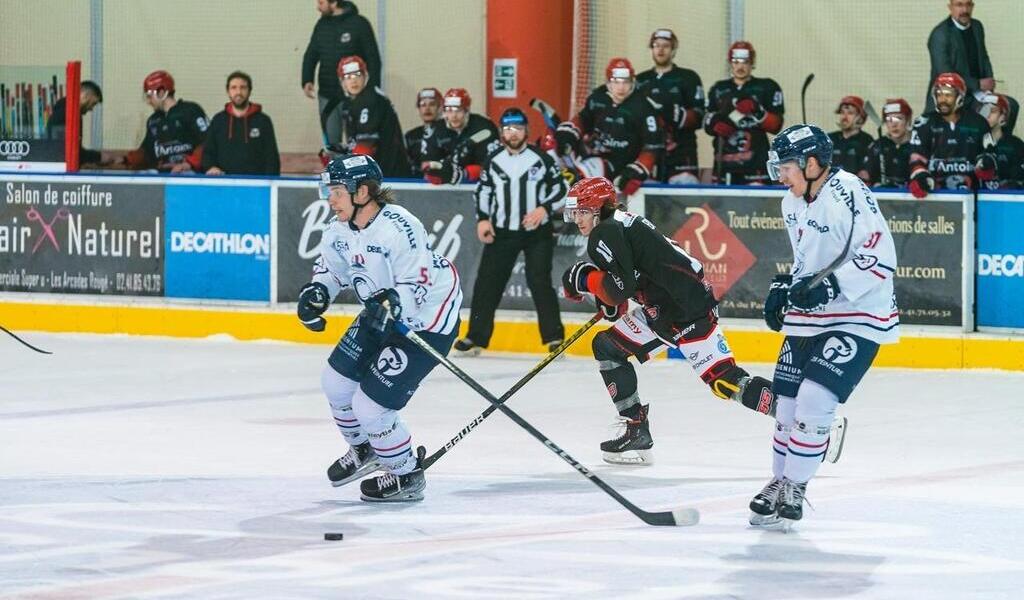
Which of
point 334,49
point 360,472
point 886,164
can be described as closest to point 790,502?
point 360,472

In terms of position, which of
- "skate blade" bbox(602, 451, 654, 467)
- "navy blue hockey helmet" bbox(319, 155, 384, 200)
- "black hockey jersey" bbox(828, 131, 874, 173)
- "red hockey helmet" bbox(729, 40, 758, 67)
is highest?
"red hockey helmet" bbox(729, 40, 758, 67)

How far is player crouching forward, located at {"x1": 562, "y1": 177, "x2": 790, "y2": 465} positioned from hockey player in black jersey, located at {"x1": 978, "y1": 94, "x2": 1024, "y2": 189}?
4262 millimetres

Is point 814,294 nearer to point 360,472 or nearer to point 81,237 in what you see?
point 360,472

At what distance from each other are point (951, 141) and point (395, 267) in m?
5.43

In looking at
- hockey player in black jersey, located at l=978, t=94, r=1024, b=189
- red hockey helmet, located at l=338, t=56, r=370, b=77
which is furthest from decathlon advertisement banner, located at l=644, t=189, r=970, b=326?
red hockey helmet, located at l=338, t=56, r=370, b=77

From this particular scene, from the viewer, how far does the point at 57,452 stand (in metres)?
8.38

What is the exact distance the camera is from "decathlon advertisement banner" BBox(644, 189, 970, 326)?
36.8 ft

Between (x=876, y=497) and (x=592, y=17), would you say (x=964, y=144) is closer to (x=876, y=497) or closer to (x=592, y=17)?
(x=592, y=17)

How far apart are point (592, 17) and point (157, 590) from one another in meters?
9.03

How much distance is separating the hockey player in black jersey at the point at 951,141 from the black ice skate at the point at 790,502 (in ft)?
17.1

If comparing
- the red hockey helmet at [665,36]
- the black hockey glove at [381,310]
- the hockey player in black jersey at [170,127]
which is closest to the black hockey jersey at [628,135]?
the red hockey helmet at [665,36]

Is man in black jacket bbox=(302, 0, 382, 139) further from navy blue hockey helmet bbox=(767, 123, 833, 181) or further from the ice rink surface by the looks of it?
navy blue hockey helmet bbox=(767, 123, 833, 181)

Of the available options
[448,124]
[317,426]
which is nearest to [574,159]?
[448,124]

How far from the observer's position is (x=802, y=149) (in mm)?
6539
